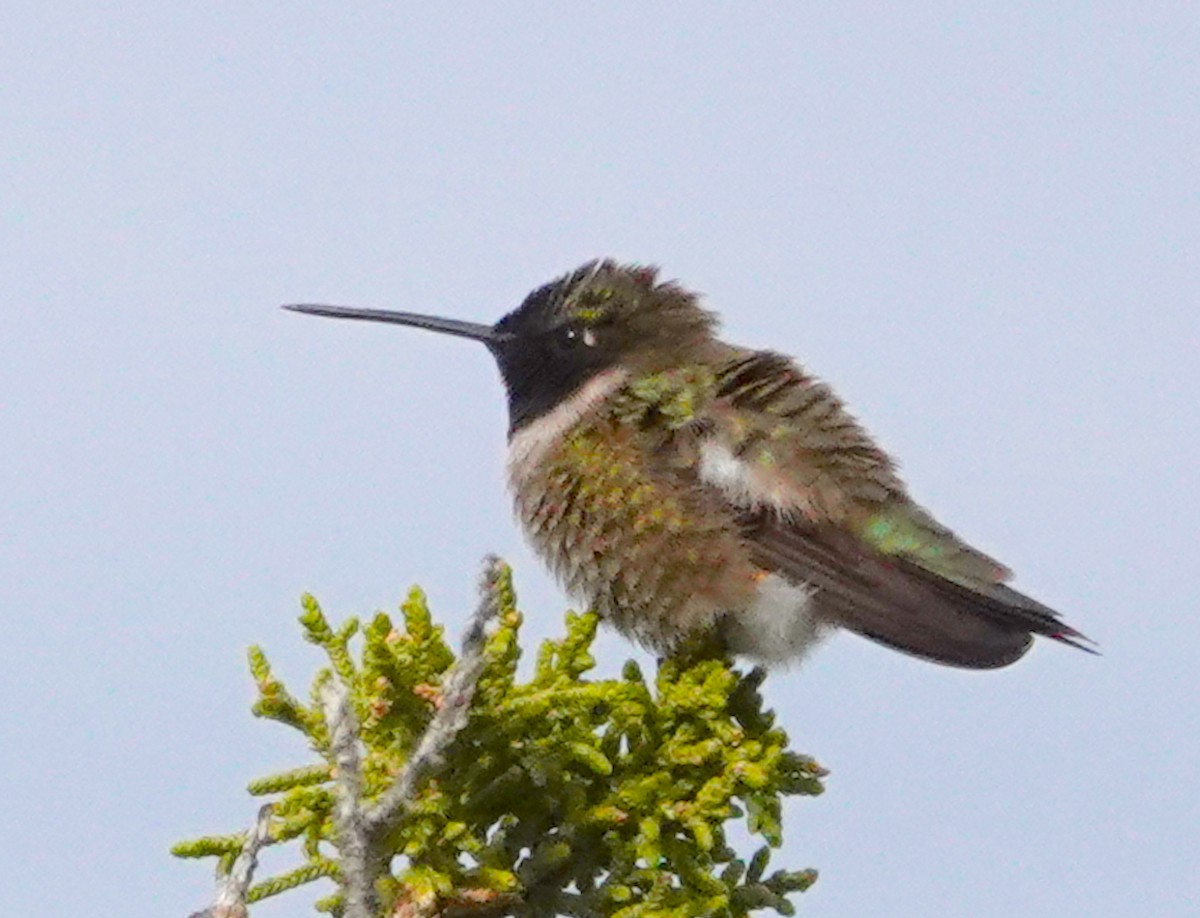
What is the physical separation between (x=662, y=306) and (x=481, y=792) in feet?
8.61

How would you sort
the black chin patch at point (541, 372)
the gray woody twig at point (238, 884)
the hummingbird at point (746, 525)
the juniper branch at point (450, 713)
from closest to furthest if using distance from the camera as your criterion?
the gray woody twig at point (238, 884)
the juniper branch at point (450, 713)
the hummingbird at point (746, 525)
the black chin patch at point (541, 372)

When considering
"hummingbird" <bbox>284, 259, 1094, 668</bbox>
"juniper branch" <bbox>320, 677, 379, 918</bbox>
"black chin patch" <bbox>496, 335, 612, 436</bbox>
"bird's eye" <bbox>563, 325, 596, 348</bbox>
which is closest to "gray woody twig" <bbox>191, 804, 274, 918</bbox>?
"juniper branch" <bbox>320, 677, 379, 918</bbox>

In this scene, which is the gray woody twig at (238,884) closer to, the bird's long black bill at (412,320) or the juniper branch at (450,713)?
the juniper branch at (450,713)

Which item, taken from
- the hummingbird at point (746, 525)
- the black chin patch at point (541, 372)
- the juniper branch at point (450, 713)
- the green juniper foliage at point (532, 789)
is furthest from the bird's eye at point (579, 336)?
the juniper branch at point (450, 713)

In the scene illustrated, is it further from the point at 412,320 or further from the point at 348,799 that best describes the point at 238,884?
the point at 412,320

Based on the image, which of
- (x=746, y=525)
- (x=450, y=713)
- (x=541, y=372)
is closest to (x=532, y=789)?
(x=450, y=713)

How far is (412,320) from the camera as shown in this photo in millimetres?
6297

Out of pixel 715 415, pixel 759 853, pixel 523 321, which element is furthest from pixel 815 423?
pixel 759 853

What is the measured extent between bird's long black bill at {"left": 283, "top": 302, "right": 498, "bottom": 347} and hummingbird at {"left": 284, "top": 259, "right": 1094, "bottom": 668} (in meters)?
0.60

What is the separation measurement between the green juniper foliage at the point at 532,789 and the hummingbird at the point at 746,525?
2.88 feet

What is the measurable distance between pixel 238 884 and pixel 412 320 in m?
3.66

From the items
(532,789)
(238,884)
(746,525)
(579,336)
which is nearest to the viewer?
(238,884)

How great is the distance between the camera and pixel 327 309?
658 centimetres

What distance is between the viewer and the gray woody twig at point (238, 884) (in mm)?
2762
